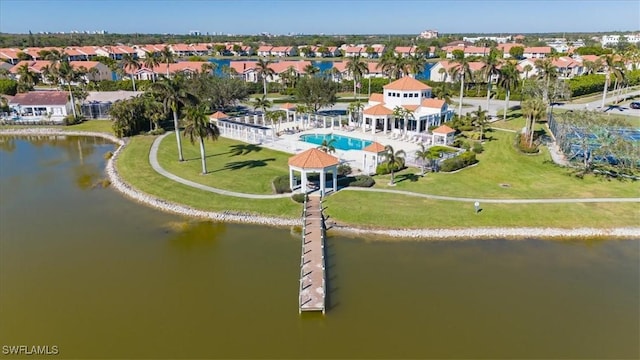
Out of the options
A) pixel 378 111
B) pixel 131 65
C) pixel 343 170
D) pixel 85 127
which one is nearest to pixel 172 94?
pixel 343 170

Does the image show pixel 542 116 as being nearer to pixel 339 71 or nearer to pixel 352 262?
pixel 352 262

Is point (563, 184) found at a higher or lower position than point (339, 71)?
lower

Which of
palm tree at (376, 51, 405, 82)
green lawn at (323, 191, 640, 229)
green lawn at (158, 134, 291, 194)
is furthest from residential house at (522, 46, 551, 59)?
green lawn at (323, 191, 640, 229)

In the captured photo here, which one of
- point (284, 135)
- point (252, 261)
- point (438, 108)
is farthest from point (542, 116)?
point (252, 261)

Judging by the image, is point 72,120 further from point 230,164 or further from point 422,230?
point 422,230

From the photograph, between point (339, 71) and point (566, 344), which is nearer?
point (566, 344)

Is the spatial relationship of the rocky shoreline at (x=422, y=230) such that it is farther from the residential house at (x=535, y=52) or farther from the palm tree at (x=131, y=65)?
the residential house at (x=535, y=52)

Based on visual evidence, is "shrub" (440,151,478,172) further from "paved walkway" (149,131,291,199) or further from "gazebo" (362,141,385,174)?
"paved walkway" (149,131,291,199)
